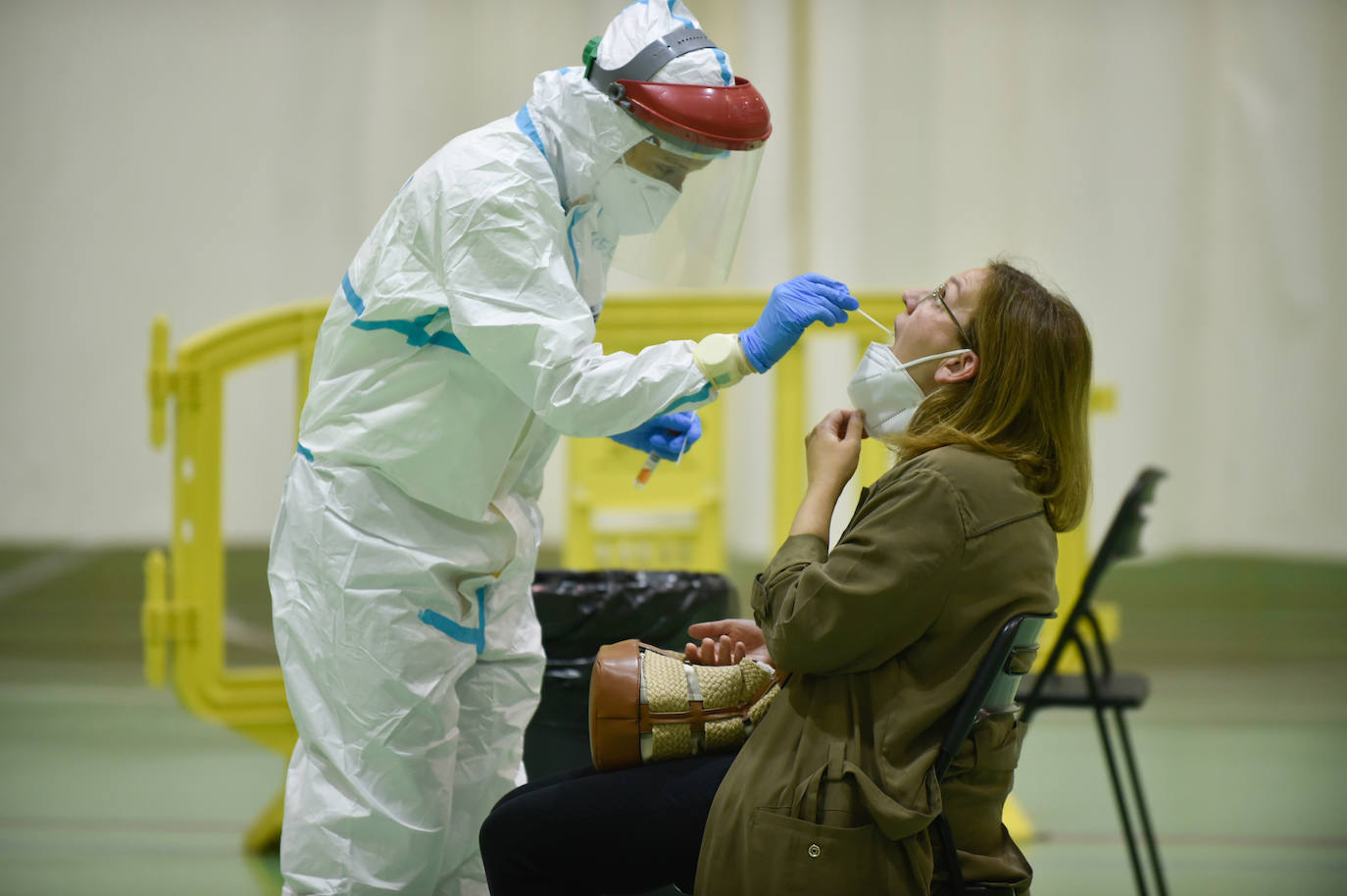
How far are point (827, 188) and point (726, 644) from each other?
320 centimetres

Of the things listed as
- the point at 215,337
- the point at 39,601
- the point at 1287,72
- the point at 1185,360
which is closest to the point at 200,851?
the point at 215,337

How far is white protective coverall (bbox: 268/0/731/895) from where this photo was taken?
5.29ft

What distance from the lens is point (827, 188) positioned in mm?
4477

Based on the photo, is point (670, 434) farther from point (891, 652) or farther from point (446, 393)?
point (891, 652)

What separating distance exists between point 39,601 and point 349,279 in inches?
153

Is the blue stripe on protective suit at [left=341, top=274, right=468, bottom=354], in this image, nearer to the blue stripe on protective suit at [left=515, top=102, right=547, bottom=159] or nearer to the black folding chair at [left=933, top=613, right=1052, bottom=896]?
the blue stripe on protective suit at [left=515, top=102, right=547, bottom=159]

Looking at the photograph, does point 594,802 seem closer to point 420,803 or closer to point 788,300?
point 420,803

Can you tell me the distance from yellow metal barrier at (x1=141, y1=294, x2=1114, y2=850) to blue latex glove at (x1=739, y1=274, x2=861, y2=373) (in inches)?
52.9

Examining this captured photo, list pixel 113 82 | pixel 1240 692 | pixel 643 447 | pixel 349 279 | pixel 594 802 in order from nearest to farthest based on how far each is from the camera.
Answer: pixel 594 802 → pixel 349 279 → pixel 643 447 → pixel 1240 692 → pixel 113 82

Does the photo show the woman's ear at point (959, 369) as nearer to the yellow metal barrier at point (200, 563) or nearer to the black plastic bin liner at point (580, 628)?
the black plastic bin liner at point (580, 628)

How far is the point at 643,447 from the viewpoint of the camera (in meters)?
2.02

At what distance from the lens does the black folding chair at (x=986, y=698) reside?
130 centimetres

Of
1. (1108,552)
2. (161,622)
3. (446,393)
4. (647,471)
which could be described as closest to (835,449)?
(647,471)

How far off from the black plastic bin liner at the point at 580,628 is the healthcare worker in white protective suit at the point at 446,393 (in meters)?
0.45
